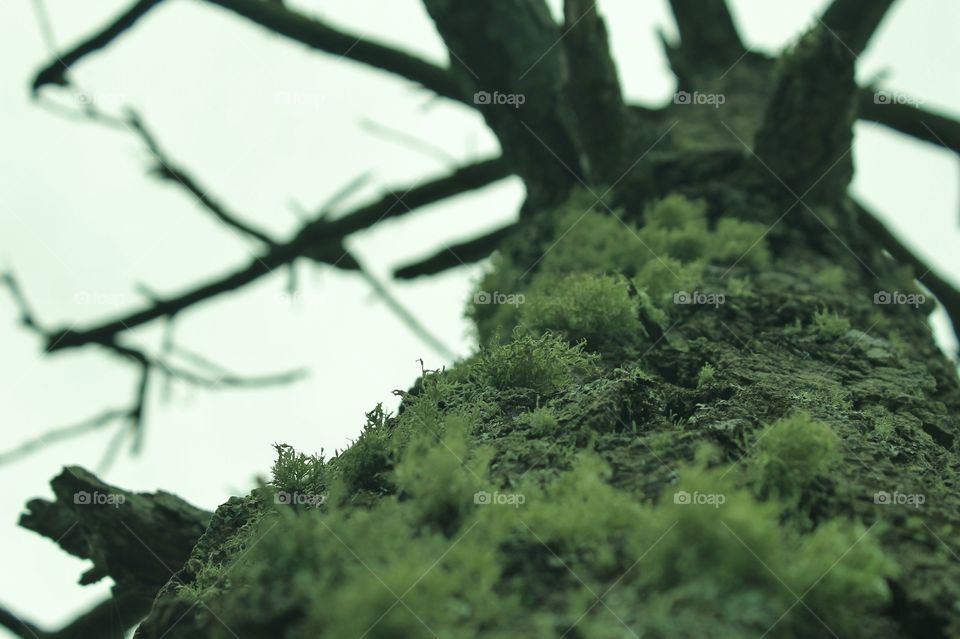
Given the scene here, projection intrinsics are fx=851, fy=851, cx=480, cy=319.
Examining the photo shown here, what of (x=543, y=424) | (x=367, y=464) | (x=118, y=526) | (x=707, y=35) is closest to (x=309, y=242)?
(x=118, y=526)

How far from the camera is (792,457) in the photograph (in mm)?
2287

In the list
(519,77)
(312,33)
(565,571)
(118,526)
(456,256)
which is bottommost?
(565,571)

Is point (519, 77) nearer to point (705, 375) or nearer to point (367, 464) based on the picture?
point (705, 375)

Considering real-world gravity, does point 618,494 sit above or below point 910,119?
below

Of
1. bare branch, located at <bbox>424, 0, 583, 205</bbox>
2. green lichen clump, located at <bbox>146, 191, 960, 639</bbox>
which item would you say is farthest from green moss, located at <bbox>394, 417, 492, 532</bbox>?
bare branch, located at <bbox>424, 0, 583, 205</bbox>

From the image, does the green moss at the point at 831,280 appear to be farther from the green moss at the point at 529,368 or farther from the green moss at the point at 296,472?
the green moss at the point at 296,472

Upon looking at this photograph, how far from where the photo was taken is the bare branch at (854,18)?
4.97 m

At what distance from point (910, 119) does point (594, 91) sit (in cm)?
278

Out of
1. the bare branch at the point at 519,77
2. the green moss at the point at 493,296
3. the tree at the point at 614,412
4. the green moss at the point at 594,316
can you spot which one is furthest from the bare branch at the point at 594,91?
the green moss at the point at 594,316

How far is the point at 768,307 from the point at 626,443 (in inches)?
61.7

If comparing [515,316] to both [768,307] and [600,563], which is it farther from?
[600,563]

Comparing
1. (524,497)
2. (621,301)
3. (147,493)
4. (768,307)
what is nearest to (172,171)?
(147,493)

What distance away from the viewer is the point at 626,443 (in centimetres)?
250

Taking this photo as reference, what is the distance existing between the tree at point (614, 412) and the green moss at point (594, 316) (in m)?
0.01
